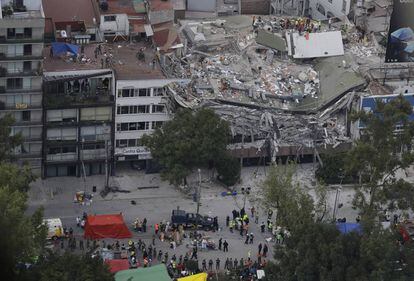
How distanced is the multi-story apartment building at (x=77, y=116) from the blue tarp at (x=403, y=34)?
2834 centimetres

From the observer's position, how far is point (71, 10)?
9369 centimetres

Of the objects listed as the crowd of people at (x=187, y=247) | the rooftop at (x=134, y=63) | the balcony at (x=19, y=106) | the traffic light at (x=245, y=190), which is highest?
the rooftop at (x=134, y=63)

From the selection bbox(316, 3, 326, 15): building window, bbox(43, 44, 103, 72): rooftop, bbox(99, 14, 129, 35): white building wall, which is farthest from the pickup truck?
bbox(316, 3, 326, 15): building window

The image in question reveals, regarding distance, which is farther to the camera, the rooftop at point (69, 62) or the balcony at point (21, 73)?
the rooftop at point (69, 62)

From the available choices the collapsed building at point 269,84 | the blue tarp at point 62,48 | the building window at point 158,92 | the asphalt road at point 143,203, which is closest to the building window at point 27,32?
the blue tarp at point 62,48

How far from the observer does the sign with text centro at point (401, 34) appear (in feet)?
299

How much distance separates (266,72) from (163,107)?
13.9 meters

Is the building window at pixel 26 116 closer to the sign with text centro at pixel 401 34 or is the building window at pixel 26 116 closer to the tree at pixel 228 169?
the tree at pixel 228 169

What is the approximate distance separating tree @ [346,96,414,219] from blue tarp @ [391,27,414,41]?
59.0 feet

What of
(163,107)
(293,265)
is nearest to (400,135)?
(293,265)

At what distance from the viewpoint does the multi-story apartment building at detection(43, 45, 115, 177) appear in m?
82.5

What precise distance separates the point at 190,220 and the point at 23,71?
18758 millimetres

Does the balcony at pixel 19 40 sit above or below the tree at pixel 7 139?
above

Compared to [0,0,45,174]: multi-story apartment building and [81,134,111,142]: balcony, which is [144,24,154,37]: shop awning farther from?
[0,0,45,174]: multi-story apartment building
